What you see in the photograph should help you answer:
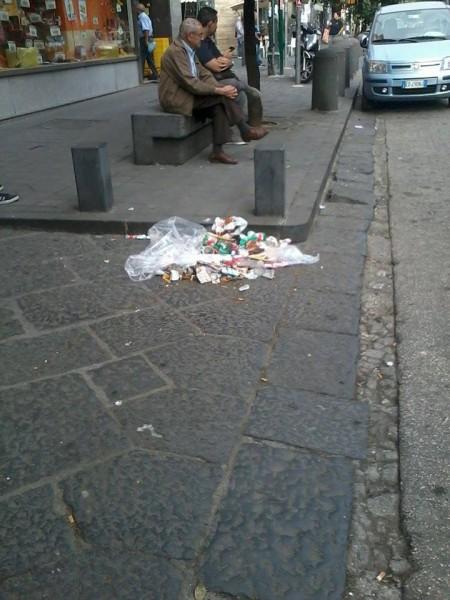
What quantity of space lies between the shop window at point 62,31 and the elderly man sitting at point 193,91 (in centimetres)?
501

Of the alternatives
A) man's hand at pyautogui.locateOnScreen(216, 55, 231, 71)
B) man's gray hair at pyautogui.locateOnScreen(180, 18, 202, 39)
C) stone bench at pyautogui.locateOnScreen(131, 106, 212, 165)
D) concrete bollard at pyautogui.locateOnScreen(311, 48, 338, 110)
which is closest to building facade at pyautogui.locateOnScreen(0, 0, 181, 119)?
man's hand at pyautogui.locateOnScreen(216, 55, 231, 71)

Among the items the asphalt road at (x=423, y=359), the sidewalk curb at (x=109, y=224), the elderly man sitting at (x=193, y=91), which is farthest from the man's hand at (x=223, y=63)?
the sidewalk curb at (x=109, y=224)

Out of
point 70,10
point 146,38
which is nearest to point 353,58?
point 146,38

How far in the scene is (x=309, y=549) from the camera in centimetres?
208

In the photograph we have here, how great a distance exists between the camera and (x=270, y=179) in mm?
4922

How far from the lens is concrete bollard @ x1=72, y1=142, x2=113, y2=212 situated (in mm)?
5066

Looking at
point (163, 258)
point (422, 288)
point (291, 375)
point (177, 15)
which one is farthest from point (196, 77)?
point (177, 15)

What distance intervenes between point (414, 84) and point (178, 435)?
10.1 m

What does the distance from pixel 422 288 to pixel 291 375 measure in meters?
1.58

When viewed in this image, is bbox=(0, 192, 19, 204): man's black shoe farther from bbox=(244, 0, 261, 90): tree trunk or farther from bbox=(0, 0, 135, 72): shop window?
bbox=(0, 0, 135, 72): shop window

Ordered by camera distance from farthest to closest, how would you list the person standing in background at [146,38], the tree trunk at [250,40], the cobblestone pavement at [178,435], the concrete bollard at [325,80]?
1. the person standing in background at [146,38]
2. the concrete bollard at [325,80]
3. the tree trunk at [250,40]
4. the cobblestone pavement at [178,435]

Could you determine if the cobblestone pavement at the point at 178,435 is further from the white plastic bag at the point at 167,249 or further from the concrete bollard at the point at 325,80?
the concrete bollard at the point at 325,80

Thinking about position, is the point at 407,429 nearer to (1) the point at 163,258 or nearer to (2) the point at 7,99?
(1) the point at 163,258

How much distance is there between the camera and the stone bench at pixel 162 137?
6.58 meters
